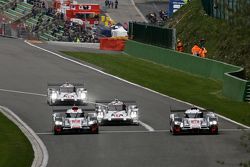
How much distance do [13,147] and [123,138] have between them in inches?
206

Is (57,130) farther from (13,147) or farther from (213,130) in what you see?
(213,130)

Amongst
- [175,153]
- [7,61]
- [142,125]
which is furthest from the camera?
[7,61]

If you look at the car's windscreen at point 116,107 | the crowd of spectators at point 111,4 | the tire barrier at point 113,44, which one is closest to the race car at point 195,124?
the car's windscreen at point 116,107

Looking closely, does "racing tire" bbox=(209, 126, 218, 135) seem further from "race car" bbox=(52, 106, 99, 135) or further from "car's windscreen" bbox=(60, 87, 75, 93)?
"car's windscreen" bbox=(60, 87, 75, 93)

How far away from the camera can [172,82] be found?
62062 mm

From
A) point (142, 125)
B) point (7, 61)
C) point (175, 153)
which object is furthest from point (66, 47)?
point (175, 153)

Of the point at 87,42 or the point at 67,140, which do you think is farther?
the point at 87,42

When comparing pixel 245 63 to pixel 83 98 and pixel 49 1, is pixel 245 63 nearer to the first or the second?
pixel 83 98

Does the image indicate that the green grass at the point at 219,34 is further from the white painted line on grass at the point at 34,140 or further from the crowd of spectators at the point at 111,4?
the crowd of spectators at the point at 111,4

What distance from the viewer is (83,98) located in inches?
1925

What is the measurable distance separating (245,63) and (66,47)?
25.7m

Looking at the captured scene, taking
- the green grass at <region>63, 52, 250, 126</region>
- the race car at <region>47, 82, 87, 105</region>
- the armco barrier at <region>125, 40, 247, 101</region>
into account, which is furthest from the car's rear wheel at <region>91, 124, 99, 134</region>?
the armco barrier at <region>125, 40, 247, 101</region>

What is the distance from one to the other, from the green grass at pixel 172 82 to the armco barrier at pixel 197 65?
65 centimetres

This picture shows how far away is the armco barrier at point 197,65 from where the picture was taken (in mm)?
52406
